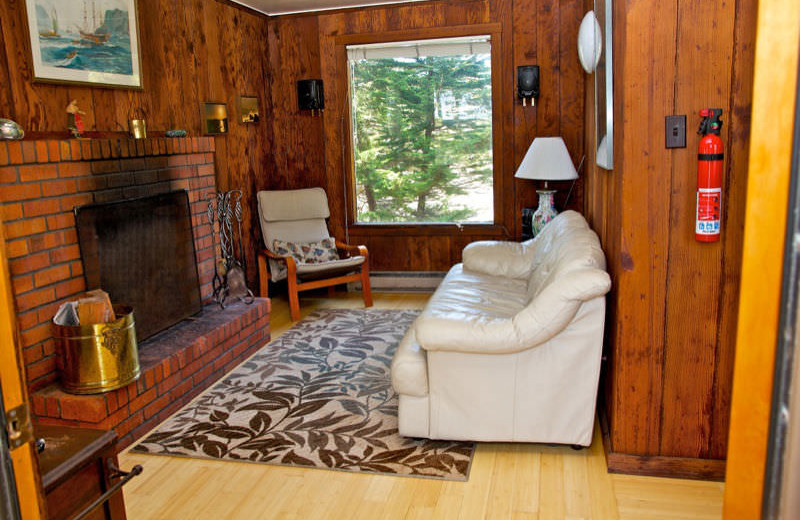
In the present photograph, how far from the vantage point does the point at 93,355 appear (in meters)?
2.68

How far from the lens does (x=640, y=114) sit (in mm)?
2238

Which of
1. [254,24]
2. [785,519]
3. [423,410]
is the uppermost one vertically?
[254,24]

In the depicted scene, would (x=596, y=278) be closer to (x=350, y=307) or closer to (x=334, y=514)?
(x=334, y=514)

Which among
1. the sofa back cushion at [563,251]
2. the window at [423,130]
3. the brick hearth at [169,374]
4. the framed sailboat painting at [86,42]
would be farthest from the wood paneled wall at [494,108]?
the framed sailboat painting at [86,42]

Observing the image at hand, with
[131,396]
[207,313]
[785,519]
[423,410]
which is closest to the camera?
[785,519]

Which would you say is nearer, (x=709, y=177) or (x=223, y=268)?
(x=709, y=177)

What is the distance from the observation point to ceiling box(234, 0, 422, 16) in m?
5.11

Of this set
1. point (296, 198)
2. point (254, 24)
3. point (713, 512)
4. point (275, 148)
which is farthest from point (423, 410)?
point (254, 24)

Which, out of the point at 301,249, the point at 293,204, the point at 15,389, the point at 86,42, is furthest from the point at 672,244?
the point at 293,204

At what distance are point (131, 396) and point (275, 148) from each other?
315 centimetres

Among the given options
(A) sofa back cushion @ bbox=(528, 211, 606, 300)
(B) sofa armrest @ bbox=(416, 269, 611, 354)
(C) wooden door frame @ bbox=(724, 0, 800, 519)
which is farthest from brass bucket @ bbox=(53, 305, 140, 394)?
(C) wooden door frame @ bbox=(724, 0, 800, 519)

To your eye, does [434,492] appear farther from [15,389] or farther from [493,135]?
[493,135]

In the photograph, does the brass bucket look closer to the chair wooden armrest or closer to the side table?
the side table

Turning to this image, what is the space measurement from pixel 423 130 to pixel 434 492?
12.0 feet
